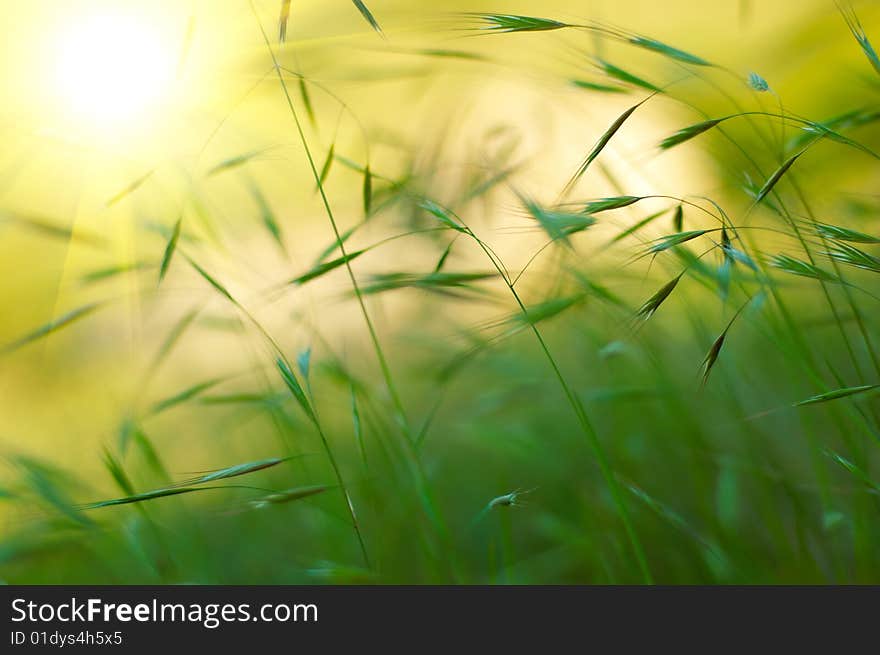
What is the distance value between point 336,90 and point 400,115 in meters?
0.32

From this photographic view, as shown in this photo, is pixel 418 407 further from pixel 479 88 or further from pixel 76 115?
pixel 479 88

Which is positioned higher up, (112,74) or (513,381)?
(112,74)

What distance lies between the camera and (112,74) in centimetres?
160

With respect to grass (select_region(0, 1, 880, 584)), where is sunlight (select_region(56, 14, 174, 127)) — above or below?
above

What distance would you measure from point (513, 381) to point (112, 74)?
112 centimetres

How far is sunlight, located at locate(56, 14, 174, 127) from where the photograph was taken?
1307mm

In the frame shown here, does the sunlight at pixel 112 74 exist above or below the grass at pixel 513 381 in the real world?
above

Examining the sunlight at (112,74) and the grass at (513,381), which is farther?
the sunlight at (112,74)

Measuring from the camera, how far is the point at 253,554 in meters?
1.09

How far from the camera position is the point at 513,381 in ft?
3.57

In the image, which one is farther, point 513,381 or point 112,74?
point 112,74

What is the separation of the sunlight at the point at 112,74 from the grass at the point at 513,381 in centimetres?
19

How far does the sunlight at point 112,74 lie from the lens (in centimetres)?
131

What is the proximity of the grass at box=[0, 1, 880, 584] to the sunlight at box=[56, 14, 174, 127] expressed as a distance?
191 mm
